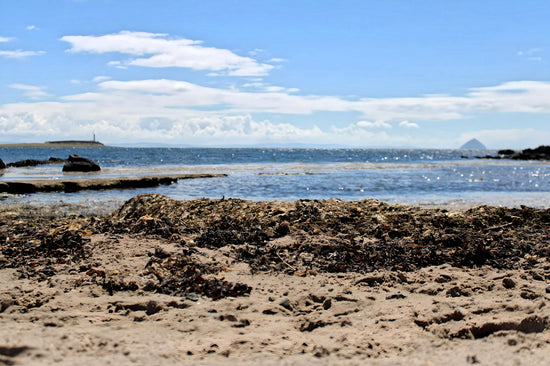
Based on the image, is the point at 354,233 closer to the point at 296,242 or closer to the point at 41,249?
the point at 296,242

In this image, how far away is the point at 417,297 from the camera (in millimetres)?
5445

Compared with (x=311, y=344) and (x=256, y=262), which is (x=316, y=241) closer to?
(x=256, y=262)

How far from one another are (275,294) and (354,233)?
3921 mm

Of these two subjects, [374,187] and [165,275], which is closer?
[165,275]

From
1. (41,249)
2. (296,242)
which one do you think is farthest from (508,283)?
(41,249)

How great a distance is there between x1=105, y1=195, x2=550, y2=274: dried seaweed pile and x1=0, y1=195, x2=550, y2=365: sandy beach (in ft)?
0.14

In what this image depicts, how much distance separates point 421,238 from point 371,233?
1080mm

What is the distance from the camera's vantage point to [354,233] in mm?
9180

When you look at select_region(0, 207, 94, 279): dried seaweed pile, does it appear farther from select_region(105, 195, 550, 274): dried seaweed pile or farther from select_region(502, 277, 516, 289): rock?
select_region(502, 277, 516, 289): rock

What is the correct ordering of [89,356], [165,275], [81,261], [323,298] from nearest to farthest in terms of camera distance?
[89,356] → [323,298] → [165,275] → [81,261]

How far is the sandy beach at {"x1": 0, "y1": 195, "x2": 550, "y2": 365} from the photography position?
12.9ft

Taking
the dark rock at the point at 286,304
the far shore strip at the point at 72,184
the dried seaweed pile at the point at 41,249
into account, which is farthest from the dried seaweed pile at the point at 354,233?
the far shore strip at the point at 72,184

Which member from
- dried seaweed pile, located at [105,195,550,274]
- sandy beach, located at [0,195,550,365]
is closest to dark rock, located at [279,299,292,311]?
sandy beach, located at [0,195,550,365]

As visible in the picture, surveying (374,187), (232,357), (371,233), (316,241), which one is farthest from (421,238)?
(374,187)
